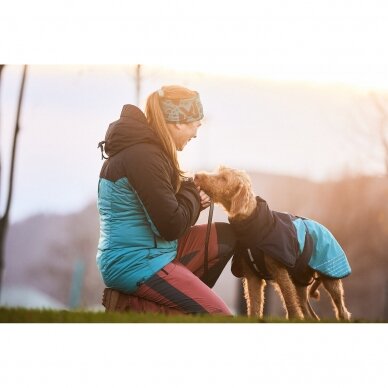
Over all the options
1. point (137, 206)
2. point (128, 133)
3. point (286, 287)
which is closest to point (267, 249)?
point (286, 287)

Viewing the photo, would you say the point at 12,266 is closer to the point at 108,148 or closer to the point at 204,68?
the point at 108,148

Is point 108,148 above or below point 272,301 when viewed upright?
above

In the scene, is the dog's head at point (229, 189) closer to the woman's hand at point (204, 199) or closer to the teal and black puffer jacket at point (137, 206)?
the woman's hand at point (204, 199)

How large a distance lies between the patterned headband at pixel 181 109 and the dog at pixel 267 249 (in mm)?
412

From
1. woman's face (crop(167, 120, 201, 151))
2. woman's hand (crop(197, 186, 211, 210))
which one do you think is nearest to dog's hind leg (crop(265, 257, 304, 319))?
woman's hand (crop(197, 186, 211, 210))

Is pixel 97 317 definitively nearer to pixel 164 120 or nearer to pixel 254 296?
pixel 254 296

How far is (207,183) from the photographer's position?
480cm

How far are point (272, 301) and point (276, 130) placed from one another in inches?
50.2

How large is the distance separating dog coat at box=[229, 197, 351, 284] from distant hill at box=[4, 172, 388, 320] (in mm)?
98

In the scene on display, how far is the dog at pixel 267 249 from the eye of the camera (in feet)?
15.6

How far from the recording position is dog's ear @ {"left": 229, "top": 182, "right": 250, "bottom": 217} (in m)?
4.78

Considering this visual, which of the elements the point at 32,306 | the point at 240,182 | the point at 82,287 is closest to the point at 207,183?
the point at 240,182

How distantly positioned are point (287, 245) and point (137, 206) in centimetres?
112

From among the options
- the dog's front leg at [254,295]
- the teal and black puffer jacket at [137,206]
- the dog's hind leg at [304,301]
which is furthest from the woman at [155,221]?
the dog's hind leg at [304,301]
